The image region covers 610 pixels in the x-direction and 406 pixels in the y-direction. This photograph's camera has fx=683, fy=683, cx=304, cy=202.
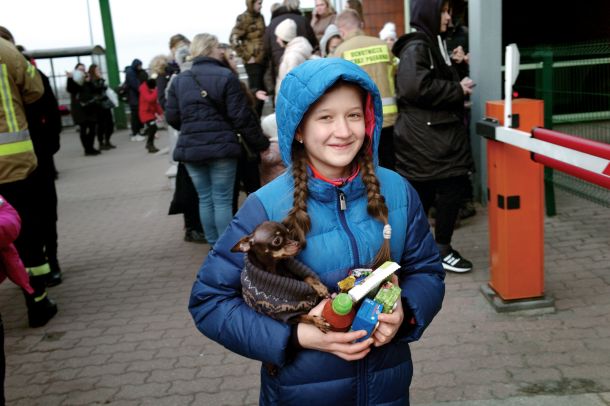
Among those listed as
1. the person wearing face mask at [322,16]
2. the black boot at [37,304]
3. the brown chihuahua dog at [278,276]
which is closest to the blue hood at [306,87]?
the brown chihuahua dog at [278,276]

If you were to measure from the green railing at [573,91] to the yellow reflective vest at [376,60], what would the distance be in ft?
4.85

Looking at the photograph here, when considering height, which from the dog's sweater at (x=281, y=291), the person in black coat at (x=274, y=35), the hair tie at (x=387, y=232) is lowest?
the dog's sweater at (x=281, y=291)

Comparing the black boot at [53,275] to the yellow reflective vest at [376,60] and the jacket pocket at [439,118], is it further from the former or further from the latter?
the jacket pocket at [439,118]

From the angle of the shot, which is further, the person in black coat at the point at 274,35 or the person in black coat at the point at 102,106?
the person in black coat at the point at 102,106

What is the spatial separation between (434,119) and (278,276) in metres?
3.60

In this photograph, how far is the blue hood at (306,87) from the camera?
6.11ft

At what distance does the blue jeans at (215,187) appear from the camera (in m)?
5.90

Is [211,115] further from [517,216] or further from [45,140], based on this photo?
[517,216]

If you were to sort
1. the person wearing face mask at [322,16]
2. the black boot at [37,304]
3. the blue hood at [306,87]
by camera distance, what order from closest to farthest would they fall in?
the blue hood at [306,87] → the black boot at [37,304] → the person wearing face mask at [322,16]

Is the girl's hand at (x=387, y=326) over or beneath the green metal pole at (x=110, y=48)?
beneath

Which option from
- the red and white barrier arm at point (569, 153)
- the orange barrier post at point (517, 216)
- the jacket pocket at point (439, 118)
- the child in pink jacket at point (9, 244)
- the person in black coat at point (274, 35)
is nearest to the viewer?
the red and white barrier arm at point (569, 153)

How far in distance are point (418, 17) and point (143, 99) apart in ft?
37.7

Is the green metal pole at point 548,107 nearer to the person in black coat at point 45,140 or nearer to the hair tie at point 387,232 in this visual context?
the person in black coat at point 45,140

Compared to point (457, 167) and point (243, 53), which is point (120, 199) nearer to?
point (243, 53)
